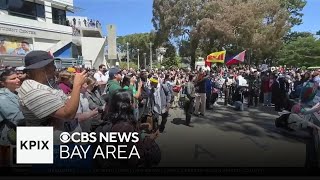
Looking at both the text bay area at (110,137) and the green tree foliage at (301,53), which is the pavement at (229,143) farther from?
the green tree foliage at (301,53)

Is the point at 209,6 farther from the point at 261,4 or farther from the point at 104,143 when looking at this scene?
the point at 104,143

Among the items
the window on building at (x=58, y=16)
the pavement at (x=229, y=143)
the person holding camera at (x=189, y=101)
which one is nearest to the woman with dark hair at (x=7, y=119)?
the pavement at (x=229, y=143)

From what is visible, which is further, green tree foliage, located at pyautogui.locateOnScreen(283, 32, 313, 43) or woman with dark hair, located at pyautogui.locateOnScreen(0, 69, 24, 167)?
green tree foliage, located at pyautogui.locateOnScreen(283, 32, 313, 43)

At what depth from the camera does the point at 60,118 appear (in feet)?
8.76

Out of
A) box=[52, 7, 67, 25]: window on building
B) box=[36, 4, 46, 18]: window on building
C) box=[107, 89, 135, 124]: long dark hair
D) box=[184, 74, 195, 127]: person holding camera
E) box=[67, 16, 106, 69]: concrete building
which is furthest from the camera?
box=[67, 16, 106, 69]: concrete building

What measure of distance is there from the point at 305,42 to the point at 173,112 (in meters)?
48.8

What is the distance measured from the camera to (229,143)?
24.7 feet

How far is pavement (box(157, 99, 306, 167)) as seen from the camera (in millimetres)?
5704

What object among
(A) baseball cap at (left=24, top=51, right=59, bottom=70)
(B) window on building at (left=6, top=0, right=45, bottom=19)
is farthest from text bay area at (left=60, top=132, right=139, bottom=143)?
(B) window on building at (left=6, top=0, right=45, bottom=19)

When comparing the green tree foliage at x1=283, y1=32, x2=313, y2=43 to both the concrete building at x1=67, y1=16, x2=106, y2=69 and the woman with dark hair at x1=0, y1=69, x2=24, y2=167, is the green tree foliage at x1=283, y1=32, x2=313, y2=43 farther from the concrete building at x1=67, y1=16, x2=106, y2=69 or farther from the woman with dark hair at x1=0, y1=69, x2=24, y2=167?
the woman with dark hair at x1=0, y1=69, x2=24, y2=167

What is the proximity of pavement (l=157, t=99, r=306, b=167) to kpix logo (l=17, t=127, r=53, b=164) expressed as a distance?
142 centimetres

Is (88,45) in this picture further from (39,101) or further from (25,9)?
(39,101)

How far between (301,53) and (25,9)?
4158 cm

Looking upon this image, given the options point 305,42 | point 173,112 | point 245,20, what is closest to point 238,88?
point 173,112
